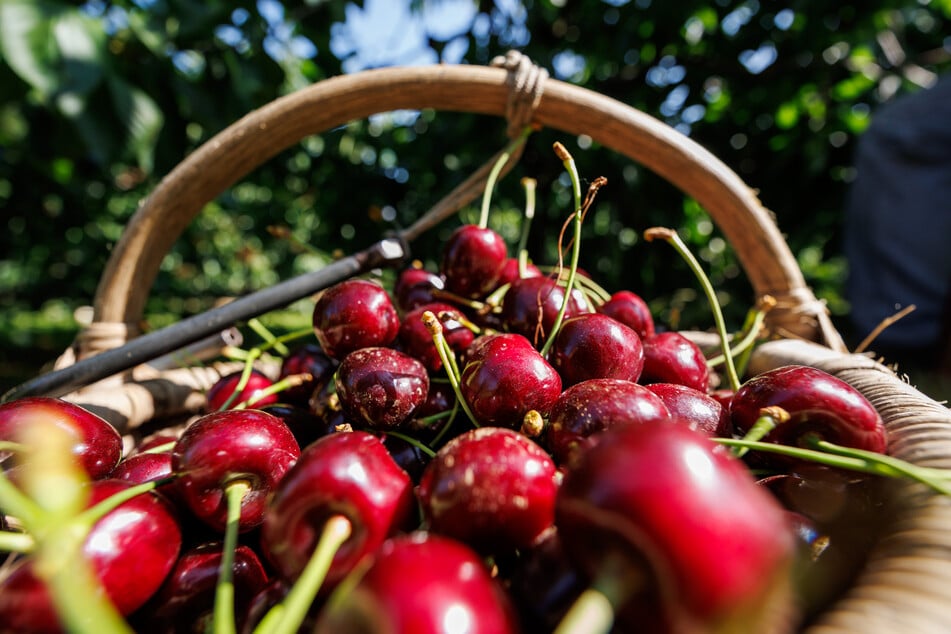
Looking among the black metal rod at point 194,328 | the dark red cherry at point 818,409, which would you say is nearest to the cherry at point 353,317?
the black metal rod at point 194,328

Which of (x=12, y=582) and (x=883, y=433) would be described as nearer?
Result: (x=12, y=582)

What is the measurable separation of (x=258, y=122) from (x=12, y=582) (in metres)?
0.77

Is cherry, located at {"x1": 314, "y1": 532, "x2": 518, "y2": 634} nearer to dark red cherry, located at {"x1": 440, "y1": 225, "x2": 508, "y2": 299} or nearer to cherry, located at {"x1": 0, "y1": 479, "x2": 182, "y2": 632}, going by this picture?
cherry, located at {"x1": 0, "y1": 479, "x2": 182, "y2": 632}

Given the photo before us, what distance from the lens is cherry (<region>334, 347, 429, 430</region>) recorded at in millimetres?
659

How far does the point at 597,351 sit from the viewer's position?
26.4 inches

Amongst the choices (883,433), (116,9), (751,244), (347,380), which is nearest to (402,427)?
(347,380)

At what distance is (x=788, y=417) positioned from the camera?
0.53 metres

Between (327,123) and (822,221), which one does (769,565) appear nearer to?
(327,123)

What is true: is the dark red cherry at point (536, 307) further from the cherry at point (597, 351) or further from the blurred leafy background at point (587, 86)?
the blurred leafy background at point (587, 86)

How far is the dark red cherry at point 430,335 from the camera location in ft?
2.64

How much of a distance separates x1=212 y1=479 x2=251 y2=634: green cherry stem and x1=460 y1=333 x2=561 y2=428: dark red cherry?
259 millimetres

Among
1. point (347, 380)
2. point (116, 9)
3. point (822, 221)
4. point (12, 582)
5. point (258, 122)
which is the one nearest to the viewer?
point (12, 582)

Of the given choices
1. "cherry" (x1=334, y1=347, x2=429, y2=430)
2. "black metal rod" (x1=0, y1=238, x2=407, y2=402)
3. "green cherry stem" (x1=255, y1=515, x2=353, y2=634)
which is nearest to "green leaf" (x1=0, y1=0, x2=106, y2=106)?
"black metal rod" (x1=0, y1=238, x2=407, y2=402)

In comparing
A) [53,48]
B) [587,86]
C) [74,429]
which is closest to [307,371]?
[74,429]
